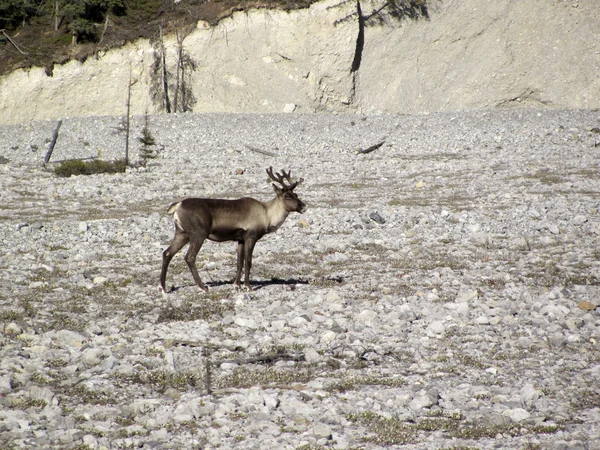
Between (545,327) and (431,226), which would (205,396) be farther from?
(431,226)

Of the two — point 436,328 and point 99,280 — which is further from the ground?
point 99,280

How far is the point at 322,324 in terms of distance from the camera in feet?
32.3

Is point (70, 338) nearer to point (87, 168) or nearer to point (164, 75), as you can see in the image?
point (87, 168)

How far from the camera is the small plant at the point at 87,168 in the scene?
28.8 m

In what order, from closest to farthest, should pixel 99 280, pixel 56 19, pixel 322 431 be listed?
pixel 322 431, pixel 99 280, pixel 56 19

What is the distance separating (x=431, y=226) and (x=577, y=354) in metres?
8.73

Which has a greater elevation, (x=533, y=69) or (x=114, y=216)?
(x=533, y=69)

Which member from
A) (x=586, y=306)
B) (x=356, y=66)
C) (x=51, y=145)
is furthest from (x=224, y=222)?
(x=356, y=66)

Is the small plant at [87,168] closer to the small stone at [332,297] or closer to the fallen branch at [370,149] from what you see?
the fallen branch at [370,149]

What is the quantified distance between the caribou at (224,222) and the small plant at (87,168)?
1770 centimetres

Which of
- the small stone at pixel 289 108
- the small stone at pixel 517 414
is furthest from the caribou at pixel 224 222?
the small stone at pixel 289 108

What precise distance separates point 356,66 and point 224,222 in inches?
1350

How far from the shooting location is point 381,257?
571 inches

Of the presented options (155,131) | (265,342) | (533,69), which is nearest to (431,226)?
(265,342)
